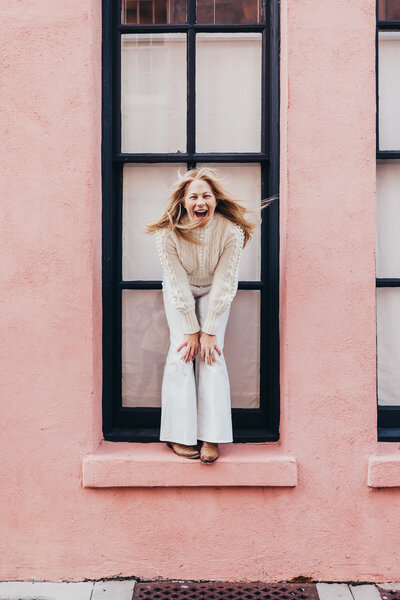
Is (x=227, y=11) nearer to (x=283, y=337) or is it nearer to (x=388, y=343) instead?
(x=283, y=337)

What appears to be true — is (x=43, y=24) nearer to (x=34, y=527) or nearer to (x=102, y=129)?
(x=102, y=129)

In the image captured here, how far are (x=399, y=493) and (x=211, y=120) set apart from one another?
8.27 feet

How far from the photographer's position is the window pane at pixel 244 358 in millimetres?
3727

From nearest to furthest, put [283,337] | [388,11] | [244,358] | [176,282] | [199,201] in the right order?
[199,201], [176,282], [283,337], [388,11], [244,358]

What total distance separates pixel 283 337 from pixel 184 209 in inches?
37.4

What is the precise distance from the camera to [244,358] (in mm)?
3730

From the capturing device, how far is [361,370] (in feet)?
11.1

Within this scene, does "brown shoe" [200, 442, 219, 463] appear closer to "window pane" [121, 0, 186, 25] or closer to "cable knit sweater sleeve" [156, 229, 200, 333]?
"cable knit sweater sleeve" [156, 229, 200, 333]

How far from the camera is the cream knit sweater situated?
3225 millimetres

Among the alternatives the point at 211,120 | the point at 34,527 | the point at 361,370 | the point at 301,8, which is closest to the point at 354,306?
the point at 361,370

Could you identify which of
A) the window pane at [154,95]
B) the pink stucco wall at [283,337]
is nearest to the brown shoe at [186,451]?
the pink stucco wall at [283,337]

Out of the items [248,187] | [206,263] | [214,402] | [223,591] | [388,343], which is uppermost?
[248,187]

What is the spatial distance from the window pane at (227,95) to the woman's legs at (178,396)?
114 cm

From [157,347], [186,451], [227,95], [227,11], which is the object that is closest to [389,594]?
[186,451]
